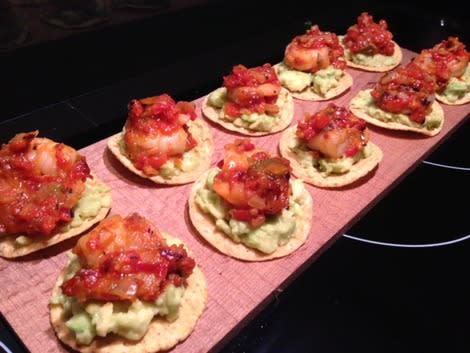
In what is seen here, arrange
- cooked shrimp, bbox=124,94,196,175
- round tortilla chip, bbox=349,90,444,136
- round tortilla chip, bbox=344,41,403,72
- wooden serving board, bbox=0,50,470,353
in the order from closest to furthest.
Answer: wooden serving board, bbox=0,50,470,353, cooked shrimp, bbox=124,94,196,175, round tortilla chip, bbox=349,90,444,136, round tortilla chip, bbox=344,41,403,72

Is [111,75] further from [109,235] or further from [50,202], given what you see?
[109,235]

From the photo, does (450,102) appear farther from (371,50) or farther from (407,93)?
(371,50)

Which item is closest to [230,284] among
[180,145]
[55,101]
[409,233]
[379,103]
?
[180,145]

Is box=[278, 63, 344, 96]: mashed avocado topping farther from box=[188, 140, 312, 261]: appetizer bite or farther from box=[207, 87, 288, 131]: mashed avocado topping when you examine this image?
box=[188, 140, 312, 261]: appetizer bite

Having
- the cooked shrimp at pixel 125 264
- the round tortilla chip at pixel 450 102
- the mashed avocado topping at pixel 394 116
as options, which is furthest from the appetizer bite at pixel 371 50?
the cooked shrimp at pixel 125 264

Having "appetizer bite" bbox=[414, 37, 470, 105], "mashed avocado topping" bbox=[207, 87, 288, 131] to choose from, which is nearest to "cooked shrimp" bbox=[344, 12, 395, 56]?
"appetizer bite" bbox=[414, 37, 470, 105]

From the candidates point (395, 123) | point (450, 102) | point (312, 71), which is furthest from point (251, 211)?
point (450, 102)

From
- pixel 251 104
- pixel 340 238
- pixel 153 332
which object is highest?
pixel 251 104
